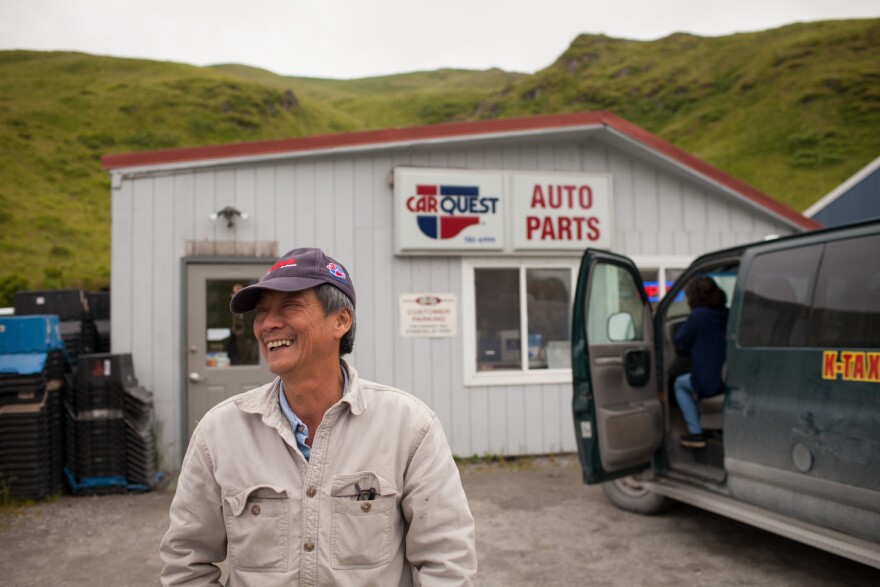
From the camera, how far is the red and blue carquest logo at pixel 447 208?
7.34 metres

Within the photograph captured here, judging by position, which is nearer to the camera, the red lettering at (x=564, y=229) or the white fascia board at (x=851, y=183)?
the red lettering at (x=564, y=229)

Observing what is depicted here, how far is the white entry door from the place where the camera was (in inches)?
268

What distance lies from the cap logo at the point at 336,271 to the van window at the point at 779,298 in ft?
10.5

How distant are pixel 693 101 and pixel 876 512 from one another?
3205 inches

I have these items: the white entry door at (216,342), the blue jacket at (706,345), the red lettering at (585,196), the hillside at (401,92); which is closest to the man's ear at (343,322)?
the blue jacket at (706,345)

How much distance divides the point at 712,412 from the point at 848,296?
76.3 inches

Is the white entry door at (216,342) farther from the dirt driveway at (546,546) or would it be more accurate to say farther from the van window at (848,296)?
the van window at (848,296)

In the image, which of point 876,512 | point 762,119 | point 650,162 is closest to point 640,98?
point 762,119

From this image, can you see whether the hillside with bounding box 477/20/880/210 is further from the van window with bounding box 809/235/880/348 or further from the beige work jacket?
the beige work jacket

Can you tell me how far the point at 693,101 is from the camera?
75.8 meters

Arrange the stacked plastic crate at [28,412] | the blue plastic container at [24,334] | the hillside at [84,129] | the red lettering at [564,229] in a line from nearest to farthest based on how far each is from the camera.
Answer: the stacked plastic crate at [28,412]
the blue plastic container at [24,334]
the red lettering at [564,229]
the hillside at [84,129]

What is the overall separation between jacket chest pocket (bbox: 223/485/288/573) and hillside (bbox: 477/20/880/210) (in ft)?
161

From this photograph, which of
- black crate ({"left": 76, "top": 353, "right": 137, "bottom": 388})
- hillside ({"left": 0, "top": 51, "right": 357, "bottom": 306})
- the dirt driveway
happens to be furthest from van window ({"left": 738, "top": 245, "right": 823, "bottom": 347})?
hillside ({"left": 0, "top": 51, "right": 357, "bottom": 306})

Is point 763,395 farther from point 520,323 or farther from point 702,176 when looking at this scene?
point 702,176
